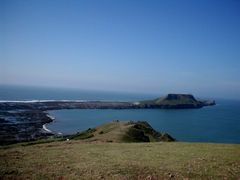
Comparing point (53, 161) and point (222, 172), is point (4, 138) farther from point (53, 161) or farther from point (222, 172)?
point (222, 172)

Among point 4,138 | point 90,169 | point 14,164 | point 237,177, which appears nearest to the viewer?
point 237,177

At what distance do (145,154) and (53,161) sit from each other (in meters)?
8.38

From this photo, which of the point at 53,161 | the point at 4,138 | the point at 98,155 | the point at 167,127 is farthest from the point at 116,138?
the point at 167,127

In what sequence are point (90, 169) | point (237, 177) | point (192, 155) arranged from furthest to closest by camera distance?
point (192, 155)
point (90, 169)
point (237, 177)

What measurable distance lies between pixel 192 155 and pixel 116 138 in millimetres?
25754

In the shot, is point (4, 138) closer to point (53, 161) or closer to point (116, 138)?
point (116, 138)

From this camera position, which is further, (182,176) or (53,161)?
(53,161)

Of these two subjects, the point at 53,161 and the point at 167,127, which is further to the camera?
the point at 167,127

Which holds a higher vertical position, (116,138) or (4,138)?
(116,138)

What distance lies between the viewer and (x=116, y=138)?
4997 cm

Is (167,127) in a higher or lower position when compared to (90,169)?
lower

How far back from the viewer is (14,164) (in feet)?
74.3

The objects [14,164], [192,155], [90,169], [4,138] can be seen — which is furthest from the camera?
[4,138]

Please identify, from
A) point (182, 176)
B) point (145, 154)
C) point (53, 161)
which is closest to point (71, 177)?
point (53, 161)
